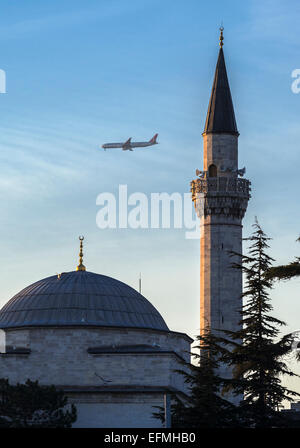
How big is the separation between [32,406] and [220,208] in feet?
56.2

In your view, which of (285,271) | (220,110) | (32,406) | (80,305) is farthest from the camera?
(220,110)

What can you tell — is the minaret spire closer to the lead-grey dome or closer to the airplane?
the airplane

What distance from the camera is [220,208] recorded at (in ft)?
195

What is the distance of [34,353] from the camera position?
52.4 m

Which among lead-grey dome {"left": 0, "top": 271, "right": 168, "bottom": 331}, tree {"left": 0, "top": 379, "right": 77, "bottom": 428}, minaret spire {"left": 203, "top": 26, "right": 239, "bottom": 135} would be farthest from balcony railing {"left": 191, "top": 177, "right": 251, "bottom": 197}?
tree {"left": 0, "top": 379, "right": 77, "bottom": 428}

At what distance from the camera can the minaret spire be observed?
60.2 meters

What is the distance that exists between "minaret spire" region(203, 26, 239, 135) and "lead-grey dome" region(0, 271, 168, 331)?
31.1 feet

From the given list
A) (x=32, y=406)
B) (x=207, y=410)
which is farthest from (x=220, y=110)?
(x=207, y=410)

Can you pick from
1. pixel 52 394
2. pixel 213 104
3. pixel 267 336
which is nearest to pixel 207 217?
pixel 213 104

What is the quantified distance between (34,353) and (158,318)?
7.15 metres

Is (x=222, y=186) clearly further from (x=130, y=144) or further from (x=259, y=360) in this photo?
(x=259, y=360)

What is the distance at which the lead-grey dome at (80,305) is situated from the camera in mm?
53844

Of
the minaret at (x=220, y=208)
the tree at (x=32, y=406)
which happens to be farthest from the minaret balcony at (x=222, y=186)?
the tree at (x=32, y=406)
